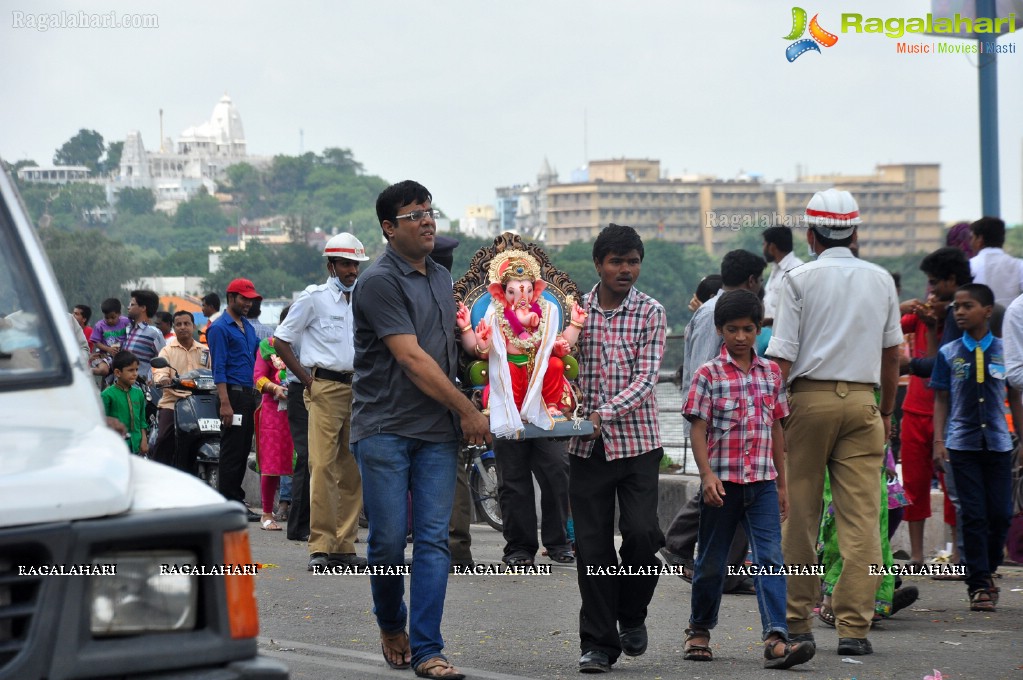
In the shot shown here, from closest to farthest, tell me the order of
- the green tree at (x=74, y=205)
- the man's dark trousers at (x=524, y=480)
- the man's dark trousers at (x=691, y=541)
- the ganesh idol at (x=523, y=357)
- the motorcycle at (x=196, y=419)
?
the ganesh idol at (x=523, y=357), the man's dark trousers at (x=691, y=541), the man's dark trousers at (x=524, y=480), the motorcycle at (x=196, y=419), the green tree at (x=74, y=205)

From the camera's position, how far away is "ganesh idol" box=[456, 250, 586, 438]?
22.6 ft

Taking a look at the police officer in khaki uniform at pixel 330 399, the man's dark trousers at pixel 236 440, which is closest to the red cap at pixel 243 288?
the man's dark trousers at pixel 236 440

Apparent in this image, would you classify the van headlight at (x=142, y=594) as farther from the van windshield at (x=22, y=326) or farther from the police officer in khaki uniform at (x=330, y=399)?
the police officer in khaki uniform at (x=330, y=399)

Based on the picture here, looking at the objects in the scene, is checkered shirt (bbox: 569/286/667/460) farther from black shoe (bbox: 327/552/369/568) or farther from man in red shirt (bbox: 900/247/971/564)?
black shoe (bbox: 327/552/369/568)

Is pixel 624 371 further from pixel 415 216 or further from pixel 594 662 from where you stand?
pixel 594 662

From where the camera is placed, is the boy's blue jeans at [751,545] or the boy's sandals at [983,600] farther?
the boy's sandals at [983,600]

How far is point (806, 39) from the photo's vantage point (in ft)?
51.8

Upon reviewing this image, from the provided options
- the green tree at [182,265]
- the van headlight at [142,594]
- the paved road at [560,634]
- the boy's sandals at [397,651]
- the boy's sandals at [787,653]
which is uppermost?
the green tree at [182,265]

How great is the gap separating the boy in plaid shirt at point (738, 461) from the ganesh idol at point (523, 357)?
2.11 feet

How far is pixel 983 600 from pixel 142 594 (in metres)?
5.88

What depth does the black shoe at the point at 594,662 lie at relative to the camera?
634cm

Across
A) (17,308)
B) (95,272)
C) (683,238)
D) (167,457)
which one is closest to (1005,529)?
(17,308)

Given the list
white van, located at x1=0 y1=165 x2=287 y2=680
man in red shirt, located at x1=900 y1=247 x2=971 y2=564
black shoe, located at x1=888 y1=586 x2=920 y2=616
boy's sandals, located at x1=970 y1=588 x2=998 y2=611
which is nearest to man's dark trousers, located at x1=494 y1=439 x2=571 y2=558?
man in red shirt, located at x1=900 y1=247 x2=971 y2=564

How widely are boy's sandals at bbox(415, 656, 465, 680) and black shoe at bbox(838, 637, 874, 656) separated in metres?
1.83
